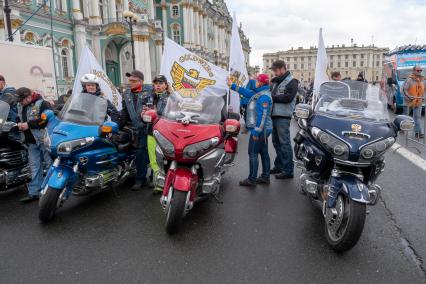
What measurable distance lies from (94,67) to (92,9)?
24099 mm

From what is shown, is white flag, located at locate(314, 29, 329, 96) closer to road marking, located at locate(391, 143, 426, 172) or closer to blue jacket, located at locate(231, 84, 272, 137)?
road marking, located at locate(391, 143, 426, 172)

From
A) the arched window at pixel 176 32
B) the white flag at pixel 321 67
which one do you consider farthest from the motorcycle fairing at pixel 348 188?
the arched window at pixel 176 32

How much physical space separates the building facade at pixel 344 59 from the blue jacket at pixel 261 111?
132623mm

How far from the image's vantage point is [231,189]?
527 cm

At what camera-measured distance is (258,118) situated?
5043 mm

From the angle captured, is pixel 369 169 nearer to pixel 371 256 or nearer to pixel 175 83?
pixel 371 256

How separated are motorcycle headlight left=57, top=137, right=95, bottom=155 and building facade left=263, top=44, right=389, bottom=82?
134219 millimetres

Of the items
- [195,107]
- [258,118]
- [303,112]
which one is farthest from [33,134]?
[303,112]

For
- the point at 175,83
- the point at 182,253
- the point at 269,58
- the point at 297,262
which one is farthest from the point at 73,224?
the point at 269,58

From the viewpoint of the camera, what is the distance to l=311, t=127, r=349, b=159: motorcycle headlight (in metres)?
3.15

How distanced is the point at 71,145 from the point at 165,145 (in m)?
1.18

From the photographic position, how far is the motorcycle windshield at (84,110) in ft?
14.0

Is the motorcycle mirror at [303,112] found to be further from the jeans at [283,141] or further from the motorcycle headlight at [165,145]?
the jeans at [283,141]

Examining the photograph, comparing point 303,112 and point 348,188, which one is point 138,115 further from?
point 348,188
